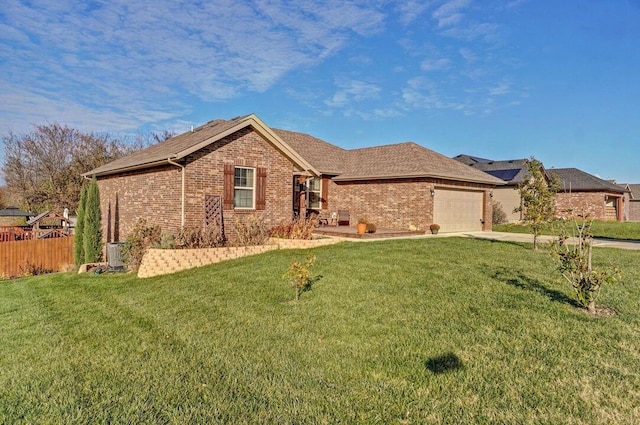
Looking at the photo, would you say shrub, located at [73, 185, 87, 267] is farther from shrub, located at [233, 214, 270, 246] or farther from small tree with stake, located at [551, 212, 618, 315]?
small tree with stake, located at [551, 212, 618, 315]

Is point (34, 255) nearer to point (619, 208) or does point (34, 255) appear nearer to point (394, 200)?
point (394, 200)

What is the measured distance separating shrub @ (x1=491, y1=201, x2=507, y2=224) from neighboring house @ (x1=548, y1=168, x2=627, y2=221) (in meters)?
5.50

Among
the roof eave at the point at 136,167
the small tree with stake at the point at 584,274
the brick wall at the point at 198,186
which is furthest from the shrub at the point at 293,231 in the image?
the small tree with stake at the point at 584,274

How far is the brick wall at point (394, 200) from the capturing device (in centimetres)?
1778

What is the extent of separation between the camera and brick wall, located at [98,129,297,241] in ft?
42.7

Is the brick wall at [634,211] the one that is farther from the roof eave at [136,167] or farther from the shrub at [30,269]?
the shrub at [30,269]

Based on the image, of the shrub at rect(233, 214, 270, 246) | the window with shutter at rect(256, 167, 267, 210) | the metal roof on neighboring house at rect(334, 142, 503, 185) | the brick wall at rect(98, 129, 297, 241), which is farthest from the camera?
the metal roof on neighboring house at rect(334, 142, 503, 185)

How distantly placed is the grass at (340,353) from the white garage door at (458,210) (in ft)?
33.3

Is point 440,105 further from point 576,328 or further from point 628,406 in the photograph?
point 628,406

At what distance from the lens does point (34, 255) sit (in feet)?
51.4

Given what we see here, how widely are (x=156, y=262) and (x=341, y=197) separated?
11.6 meters

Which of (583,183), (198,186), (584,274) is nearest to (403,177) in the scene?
(198,186)

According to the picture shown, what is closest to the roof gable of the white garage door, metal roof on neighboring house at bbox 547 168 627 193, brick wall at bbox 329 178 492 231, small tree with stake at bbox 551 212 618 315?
brick wall at bbox 329 178 492 231

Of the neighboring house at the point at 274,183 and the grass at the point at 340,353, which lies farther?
the neighboring house at the point at 274,183
